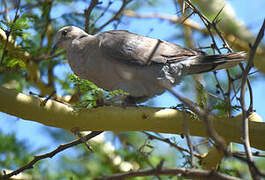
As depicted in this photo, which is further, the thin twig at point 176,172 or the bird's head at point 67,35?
the bird's head at point 67,35

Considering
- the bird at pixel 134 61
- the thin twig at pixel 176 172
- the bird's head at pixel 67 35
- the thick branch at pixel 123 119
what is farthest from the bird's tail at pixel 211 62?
the thin twig at pixel 176 172

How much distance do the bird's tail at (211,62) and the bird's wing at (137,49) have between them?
84 mm

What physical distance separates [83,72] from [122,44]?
0.46 metres

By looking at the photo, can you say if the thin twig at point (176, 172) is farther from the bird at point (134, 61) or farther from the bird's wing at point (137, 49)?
the bird's wing at point (137, 49)

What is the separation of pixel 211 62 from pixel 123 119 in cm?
117

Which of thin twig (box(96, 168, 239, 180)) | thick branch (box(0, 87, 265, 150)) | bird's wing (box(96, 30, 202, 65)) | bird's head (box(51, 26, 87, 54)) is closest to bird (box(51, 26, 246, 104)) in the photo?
bird's wing (box(96, 30, 202, 65))

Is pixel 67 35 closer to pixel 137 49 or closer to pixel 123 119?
Result: pixel 137 49

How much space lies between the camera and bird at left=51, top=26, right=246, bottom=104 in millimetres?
3227

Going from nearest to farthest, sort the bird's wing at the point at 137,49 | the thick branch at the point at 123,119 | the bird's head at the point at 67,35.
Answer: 1. the thick branch at the point at 123,119
2. the bird's wing at the point at 137,49
3. the bird's head at the point at 67,35

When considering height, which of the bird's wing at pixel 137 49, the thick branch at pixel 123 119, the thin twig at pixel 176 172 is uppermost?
the thin twig at pixel 176 172

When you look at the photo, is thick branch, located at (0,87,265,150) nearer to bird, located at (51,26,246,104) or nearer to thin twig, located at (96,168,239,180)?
bird, located at (51,26,246,104)

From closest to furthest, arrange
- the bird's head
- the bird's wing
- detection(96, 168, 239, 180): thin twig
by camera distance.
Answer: detection(96, 168, 239, 180): thin twig
the bird's wing
the bird's head

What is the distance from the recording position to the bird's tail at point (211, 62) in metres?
3.13

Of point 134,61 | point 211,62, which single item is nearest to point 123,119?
point 134,61
